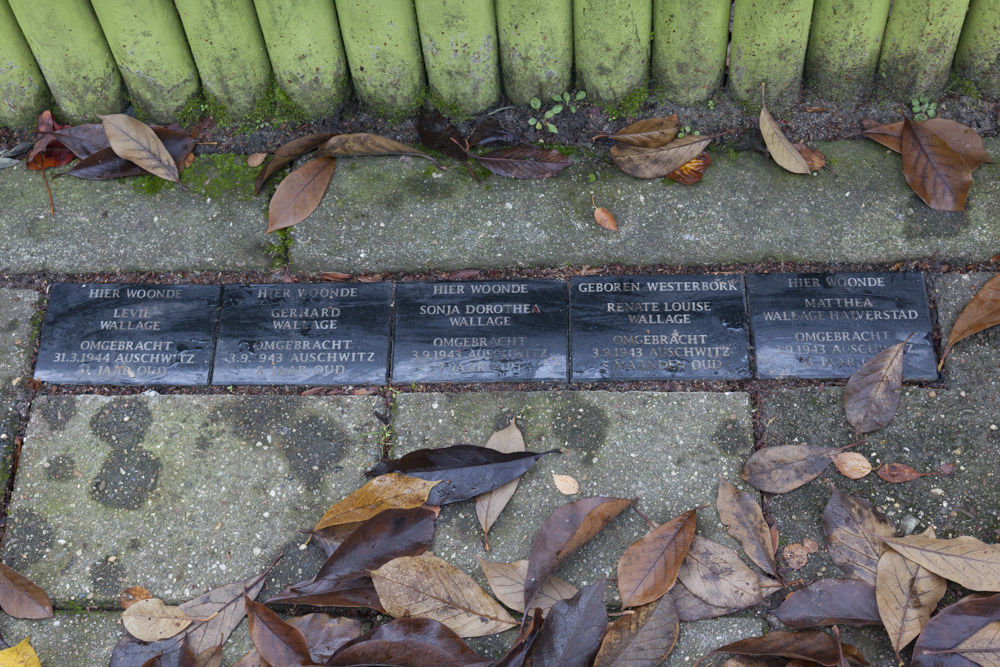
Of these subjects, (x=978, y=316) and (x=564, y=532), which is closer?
(x=564, y=532)

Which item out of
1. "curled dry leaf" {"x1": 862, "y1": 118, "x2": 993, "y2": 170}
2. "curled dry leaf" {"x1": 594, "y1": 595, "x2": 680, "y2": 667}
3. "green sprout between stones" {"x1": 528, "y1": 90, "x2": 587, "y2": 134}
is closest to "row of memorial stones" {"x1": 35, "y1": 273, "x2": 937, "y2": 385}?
"curled dry leaf" {"x1": 862, "y1": 118, "x2": 993, "y2": 170}

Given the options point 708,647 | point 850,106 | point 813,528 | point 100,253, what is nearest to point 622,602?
point 708,647

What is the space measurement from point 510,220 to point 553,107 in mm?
440

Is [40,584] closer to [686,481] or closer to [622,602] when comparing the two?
[622,602]

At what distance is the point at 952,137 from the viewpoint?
249cm

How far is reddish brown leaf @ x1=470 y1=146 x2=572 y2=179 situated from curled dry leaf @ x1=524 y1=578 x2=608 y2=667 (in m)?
1.34

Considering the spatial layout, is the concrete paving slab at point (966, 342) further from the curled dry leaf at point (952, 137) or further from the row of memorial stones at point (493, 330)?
the curled dry leaf at point (952, 137)

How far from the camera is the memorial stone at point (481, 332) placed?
7.67 feet

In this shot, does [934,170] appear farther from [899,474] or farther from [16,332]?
[16,332]

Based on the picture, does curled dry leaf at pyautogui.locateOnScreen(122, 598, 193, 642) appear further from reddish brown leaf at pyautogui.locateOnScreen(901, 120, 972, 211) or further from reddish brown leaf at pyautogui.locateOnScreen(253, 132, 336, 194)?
reddish brown leaf at pyautogui.locateOnScreen(901, 120, 972, 211)

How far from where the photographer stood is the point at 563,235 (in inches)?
98.1

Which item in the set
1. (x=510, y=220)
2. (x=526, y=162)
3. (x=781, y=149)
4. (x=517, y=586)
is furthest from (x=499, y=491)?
(x=781, y=149)

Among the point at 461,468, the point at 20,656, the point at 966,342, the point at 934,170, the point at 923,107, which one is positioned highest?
the point at 923,107

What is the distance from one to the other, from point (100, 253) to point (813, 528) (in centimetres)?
241
